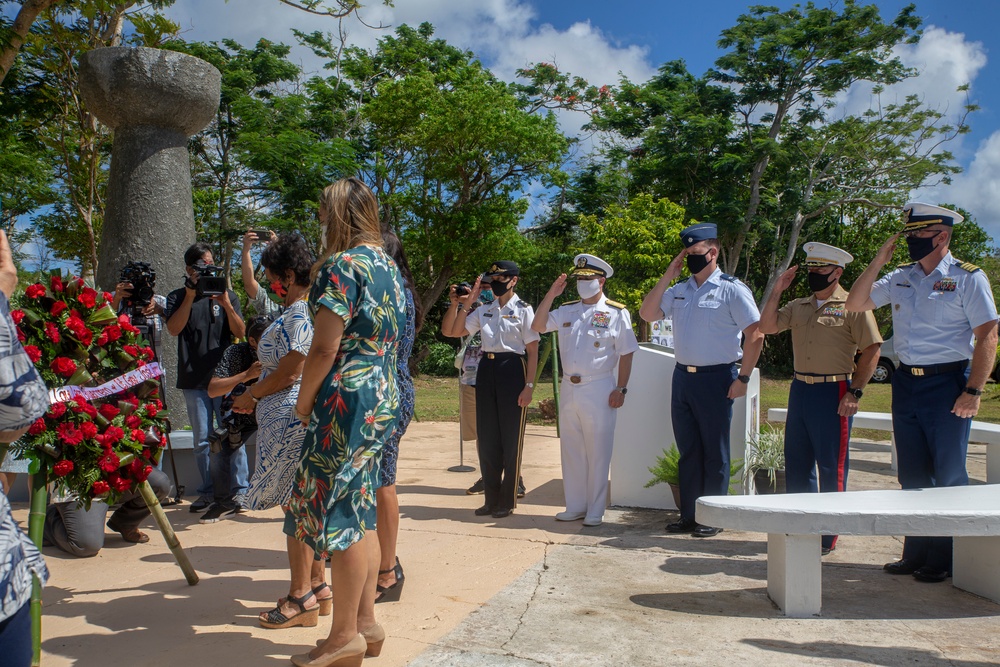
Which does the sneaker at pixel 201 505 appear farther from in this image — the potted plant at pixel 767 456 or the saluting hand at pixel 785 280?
the saluting hand at pixel 785 280

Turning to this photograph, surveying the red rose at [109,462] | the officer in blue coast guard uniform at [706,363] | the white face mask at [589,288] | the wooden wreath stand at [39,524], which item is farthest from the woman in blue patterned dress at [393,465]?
the officer in blue coast guard uniform at [706,363]

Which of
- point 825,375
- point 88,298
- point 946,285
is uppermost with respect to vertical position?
point 946,285

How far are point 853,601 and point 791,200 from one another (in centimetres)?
1978

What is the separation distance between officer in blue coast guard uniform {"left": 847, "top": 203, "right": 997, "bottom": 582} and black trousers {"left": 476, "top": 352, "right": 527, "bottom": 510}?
2.47 meters

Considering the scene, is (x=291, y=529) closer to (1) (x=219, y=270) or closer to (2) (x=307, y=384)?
(2) (x=307, y=384)

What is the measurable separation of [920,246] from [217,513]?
4.80 m

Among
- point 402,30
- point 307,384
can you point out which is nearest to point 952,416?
point 307,384

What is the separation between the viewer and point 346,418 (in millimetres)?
2928

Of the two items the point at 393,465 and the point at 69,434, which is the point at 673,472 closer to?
the point at 393,465

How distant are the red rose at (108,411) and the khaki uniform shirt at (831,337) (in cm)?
367

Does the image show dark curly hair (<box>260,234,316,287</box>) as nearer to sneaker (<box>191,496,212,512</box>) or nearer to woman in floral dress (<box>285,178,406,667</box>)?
woman in floral dress (<box>285,178,406,667</box>)

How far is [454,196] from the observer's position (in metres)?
21.8

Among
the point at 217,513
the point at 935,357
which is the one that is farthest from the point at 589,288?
the point at 217,513

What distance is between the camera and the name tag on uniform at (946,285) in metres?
4.26
